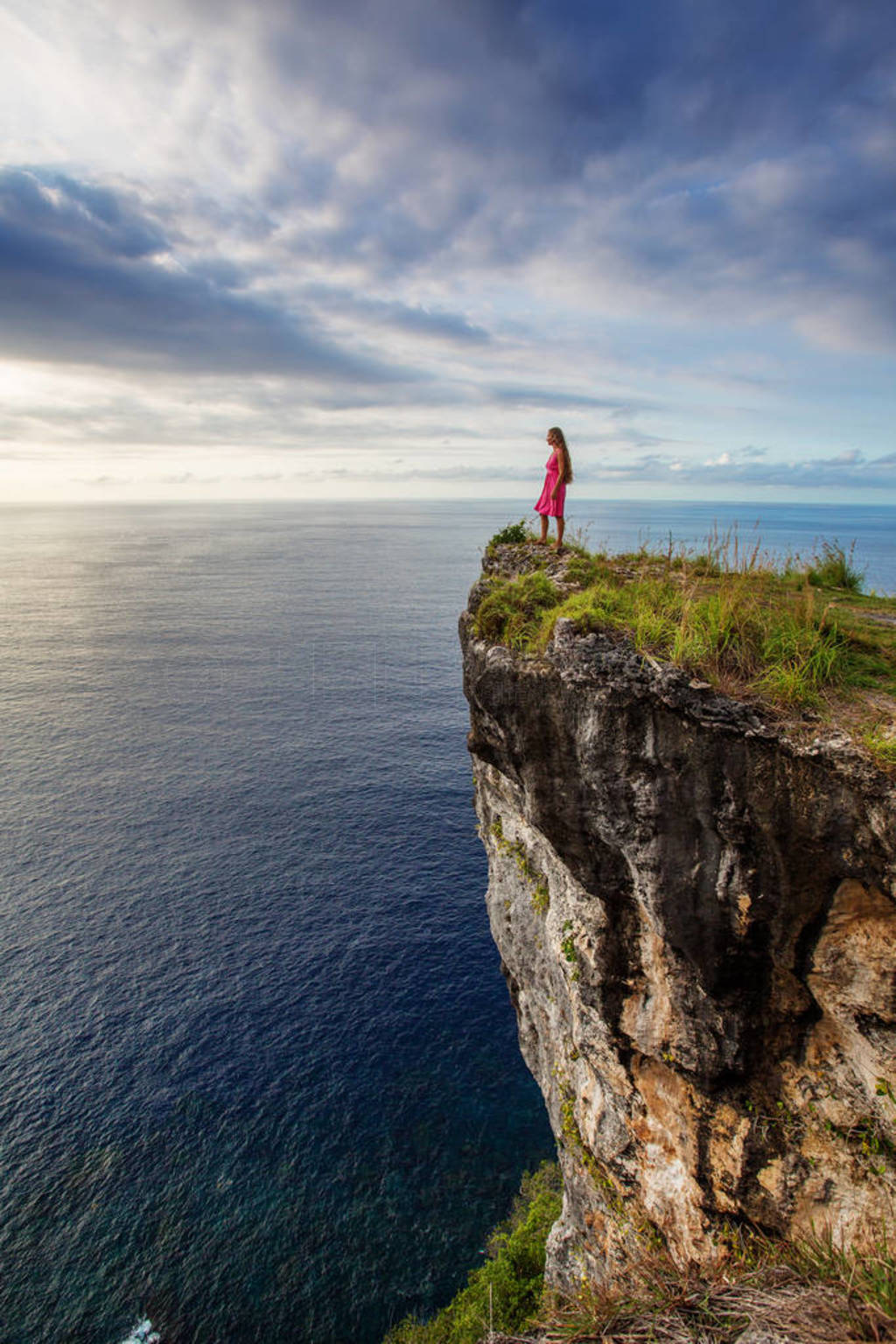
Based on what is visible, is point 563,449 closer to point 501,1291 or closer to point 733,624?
point 733,624

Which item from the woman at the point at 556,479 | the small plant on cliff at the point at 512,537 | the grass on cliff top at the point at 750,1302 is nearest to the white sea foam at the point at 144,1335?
the grass on cliff top at the point at 750,1302

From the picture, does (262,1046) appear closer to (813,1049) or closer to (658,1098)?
(658,1098)

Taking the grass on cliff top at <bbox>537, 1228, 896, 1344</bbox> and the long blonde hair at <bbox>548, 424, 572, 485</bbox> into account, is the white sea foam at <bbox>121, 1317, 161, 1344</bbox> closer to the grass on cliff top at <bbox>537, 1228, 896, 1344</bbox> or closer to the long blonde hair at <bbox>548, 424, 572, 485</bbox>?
the grass on cliff top at <bbox>537, 1228, 896, 1344</bbox>

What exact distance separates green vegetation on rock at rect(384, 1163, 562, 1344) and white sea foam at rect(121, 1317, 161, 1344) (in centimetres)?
1056

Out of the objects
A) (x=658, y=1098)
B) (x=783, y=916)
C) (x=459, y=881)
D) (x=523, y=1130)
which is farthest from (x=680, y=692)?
(x=459, y=881)

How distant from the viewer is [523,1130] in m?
38.9

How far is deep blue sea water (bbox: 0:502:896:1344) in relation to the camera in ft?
107

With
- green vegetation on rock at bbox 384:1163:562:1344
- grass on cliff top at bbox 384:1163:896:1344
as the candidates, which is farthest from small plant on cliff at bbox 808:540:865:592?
green vegetation on rock at bbox 384:1163:562:1344

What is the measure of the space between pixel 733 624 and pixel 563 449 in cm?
781

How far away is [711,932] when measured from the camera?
43.7ft

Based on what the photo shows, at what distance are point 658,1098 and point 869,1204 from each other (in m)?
5.22

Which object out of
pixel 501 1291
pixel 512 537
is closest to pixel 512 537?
pixel 512 537

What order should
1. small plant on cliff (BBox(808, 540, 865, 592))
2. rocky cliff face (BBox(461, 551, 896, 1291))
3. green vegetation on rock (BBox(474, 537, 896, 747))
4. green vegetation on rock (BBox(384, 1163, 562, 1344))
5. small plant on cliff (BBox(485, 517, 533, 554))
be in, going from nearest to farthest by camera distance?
rocky cliff face (BBox(461, 551, 896, 1291)), green vegetation on rock (BBox(474, 537, 896, 747)), small plant on cliff (BBox(808, 540, 865, 592)), small plant on cliff (BBox(485, 517, 533, 554)), green vegetation on rock (BBox(384, 1163, 562, 1344))

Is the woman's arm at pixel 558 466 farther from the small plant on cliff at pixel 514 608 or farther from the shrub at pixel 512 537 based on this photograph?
the shrub at pixel 512 537
